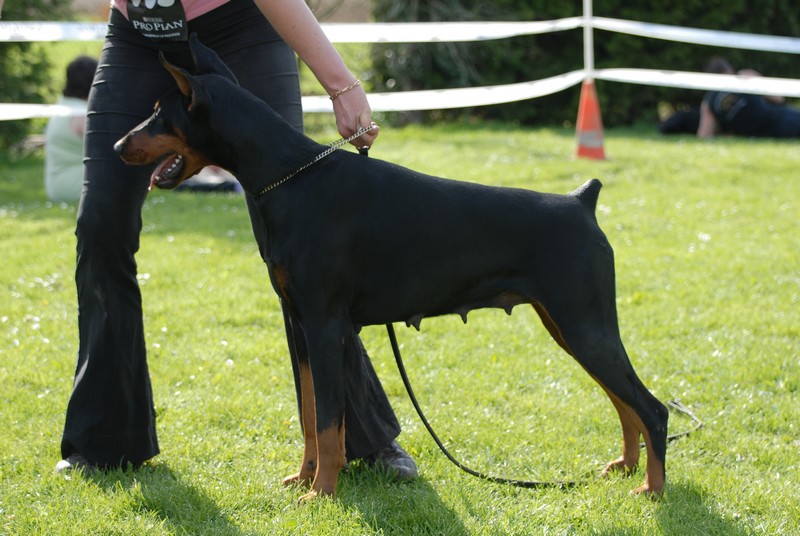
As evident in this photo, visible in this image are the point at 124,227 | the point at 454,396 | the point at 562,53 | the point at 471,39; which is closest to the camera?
the point at 124,227

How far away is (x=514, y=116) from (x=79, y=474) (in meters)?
11.5

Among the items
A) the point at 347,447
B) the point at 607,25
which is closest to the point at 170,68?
the point at 347,447

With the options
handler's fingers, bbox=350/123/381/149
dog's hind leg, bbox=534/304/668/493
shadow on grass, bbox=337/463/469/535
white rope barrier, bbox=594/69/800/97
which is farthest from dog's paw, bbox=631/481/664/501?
white rope barrier, bbox=594/69/800/97

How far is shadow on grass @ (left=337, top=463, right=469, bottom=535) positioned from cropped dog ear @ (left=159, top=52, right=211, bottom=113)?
151cm

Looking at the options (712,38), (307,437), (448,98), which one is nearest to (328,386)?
(307,437)

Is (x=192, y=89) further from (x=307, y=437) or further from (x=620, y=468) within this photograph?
(x=620, y=468)

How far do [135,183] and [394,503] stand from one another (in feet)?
5.12

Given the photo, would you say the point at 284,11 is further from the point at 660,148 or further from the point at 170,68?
the point at 660,148

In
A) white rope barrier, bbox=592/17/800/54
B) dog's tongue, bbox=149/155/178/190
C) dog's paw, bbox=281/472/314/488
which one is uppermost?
white rope barrier, bbox=592/17/800/54

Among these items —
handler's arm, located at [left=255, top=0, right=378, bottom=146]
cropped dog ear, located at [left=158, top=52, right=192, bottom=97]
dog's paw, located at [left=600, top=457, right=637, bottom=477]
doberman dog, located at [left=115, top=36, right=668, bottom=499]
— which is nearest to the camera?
cropped dog ear, located at [left=158, top=52, right=192, bottom=97]

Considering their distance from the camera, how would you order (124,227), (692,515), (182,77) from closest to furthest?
(182,77)
(692,515)
(124,227)

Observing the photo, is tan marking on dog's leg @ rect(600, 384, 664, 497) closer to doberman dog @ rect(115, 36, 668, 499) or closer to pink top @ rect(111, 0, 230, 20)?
doberman dog @ rect(115, 36, 668, 499)

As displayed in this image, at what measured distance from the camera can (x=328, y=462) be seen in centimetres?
325

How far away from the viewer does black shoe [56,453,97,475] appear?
358 centimetres
